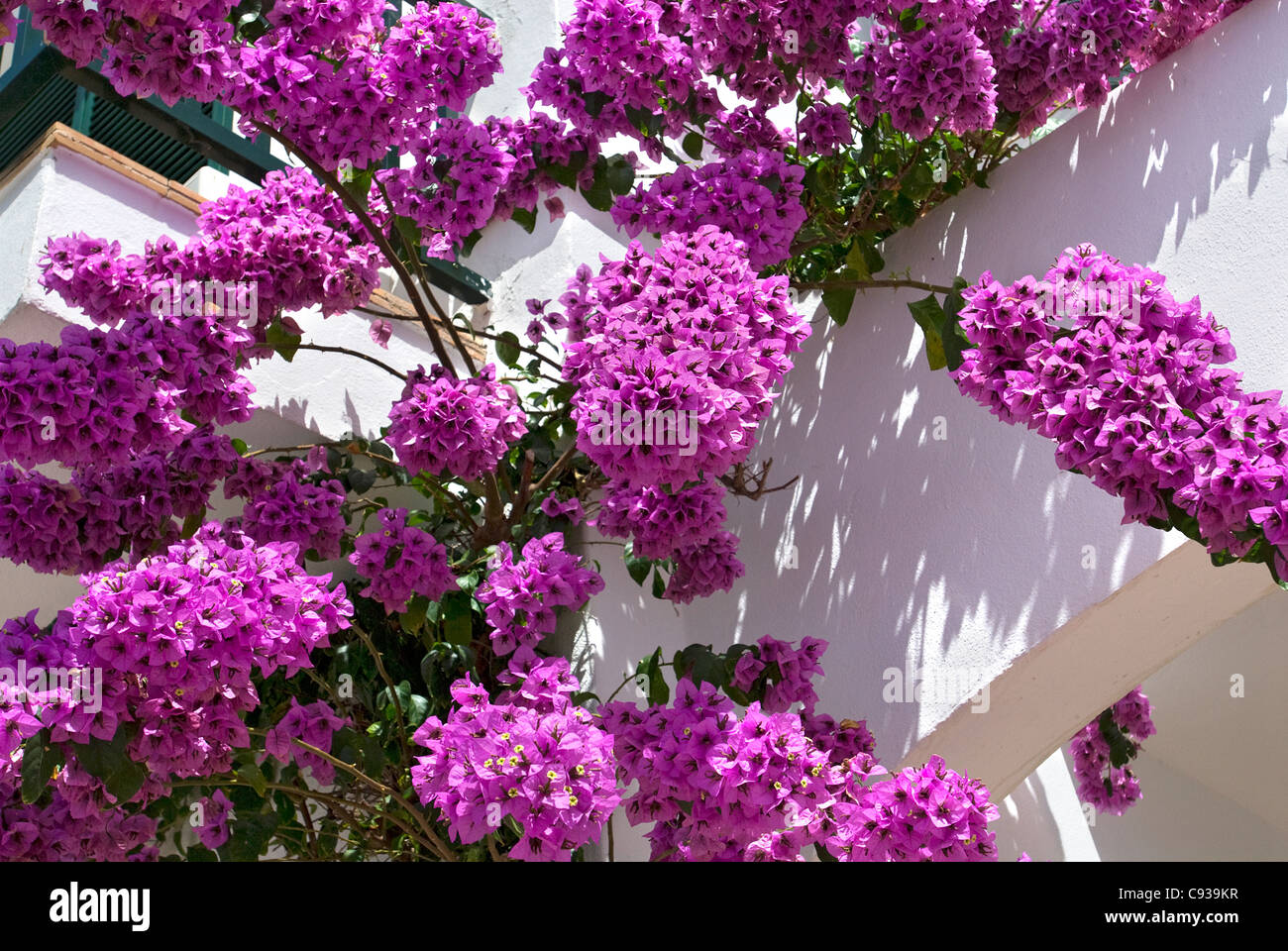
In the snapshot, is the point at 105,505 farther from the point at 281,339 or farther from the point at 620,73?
the point at 620,73

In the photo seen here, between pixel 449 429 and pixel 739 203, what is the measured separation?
712 mm

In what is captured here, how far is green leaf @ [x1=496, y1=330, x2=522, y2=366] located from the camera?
3.08 m

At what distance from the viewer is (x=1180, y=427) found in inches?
69.8

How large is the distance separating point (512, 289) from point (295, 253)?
1192mm

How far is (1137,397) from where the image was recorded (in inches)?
70.6

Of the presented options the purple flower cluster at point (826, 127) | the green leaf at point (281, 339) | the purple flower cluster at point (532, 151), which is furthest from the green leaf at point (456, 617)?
the purple flower cluster at point (826, 127)

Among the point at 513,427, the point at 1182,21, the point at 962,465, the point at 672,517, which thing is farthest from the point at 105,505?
the point at 1182,21

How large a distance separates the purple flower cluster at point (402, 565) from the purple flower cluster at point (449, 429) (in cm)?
18

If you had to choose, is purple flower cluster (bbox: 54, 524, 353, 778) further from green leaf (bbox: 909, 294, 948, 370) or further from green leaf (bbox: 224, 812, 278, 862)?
green leaf (bbox: 909, 294, 948, 370)

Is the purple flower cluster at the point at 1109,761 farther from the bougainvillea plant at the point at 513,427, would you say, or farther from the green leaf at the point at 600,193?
the green leaf at the point at 600,193

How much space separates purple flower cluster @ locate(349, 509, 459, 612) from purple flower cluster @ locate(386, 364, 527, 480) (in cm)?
18

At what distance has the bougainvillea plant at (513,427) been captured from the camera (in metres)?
1.74

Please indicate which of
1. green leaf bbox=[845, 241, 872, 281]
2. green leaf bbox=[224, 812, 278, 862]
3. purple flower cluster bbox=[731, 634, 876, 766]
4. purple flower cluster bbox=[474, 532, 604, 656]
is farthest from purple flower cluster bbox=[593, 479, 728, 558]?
green leaf bbox=[224, 812, 278, 862]
